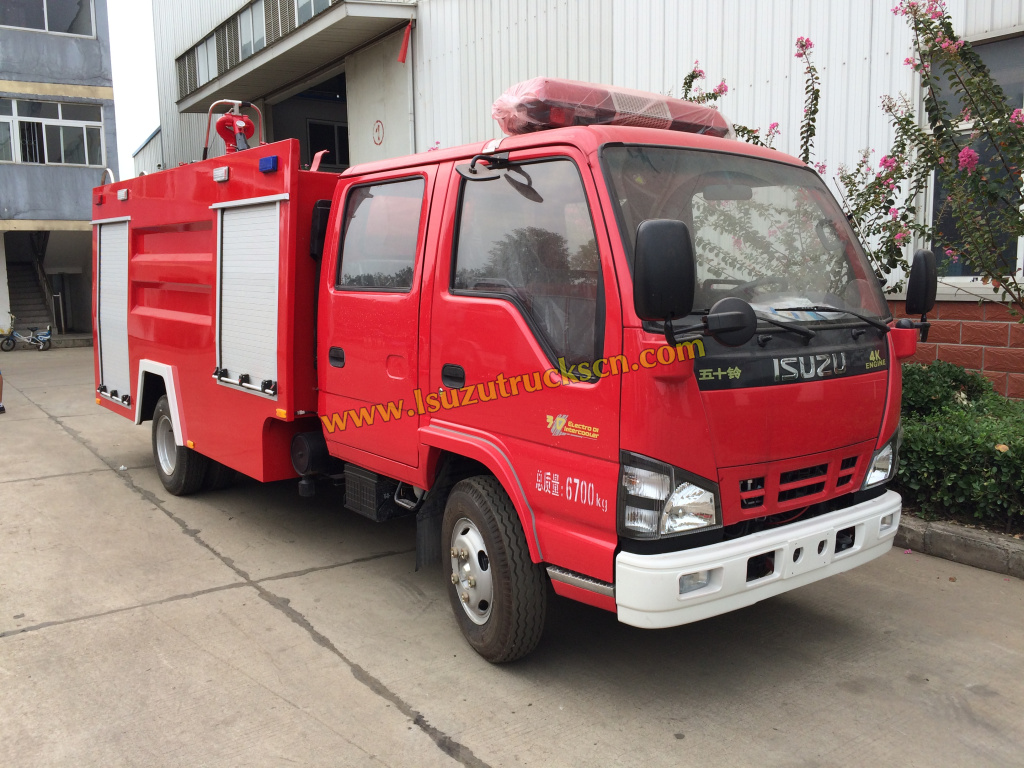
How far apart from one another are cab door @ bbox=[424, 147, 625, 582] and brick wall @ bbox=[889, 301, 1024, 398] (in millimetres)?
4500

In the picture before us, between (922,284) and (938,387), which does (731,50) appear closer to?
(938,387)

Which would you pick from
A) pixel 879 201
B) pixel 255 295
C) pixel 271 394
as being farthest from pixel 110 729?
pixel 879 201

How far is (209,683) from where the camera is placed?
3.66 m

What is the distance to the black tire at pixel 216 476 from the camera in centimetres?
663

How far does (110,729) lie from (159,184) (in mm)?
4224

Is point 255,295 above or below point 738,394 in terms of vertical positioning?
above

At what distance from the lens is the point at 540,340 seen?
3408mm

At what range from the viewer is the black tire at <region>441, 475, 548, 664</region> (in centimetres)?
357

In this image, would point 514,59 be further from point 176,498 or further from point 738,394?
point 738,394

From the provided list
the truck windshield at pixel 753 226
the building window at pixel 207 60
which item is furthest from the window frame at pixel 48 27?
the truck windshield at pixel 753 226

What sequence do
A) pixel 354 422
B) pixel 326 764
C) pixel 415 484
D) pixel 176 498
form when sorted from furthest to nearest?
pixel 176 498 → pixel 354 422 → pixel 415 484 → pixel 326 764

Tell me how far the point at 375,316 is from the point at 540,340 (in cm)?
122

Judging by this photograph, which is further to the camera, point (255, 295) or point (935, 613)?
point (255, 295)

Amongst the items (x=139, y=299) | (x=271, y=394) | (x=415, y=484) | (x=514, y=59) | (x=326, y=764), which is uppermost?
(x=514, y=59)
